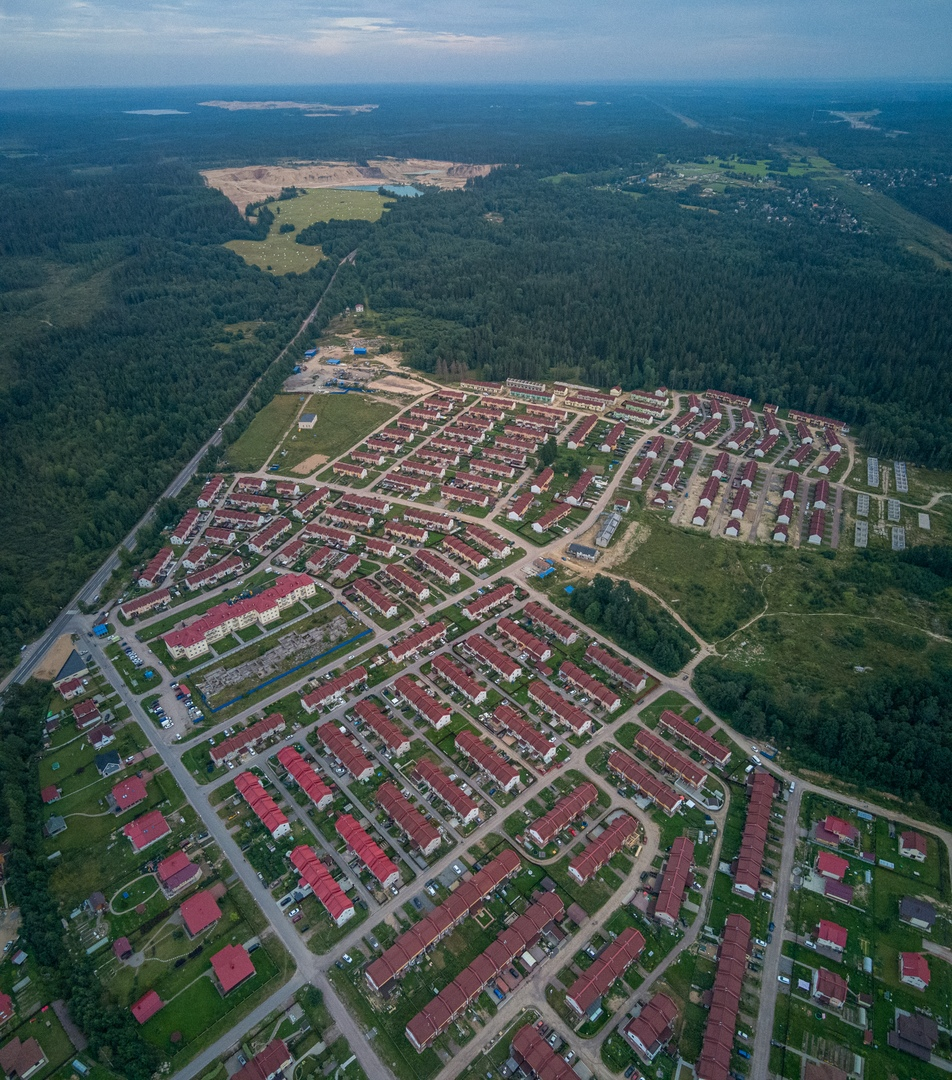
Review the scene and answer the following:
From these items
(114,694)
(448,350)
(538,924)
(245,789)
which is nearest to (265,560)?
(114,694)

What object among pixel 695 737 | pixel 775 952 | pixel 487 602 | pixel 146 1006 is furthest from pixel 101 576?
pixel 775 952

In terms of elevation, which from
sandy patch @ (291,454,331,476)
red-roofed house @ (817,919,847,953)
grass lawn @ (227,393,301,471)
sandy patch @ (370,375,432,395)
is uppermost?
sandy patch @ (370,375,432,395)

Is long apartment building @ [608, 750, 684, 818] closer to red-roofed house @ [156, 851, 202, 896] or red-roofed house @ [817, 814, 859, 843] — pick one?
red-roofed house @ [817, 814, 859, 843]

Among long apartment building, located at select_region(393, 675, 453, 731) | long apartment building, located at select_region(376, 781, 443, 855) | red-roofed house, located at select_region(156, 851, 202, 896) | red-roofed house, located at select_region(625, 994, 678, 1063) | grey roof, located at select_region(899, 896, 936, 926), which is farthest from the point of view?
long apartment building, located at select_region(393, 675, 453, 731)

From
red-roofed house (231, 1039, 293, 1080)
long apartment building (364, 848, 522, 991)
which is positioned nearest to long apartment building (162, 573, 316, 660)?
long apartment building (364, 848, 522, 991)

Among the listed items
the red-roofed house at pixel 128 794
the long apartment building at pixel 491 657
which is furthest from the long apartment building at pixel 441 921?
the red-roofed house at pixel 128 794

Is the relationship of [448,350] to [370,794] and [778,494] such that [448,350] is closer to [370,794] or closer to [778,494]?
[778,494]

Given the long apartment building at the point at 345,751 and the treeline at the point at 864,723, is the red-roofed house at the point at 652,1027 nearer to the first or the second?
the treeline at the point at 864,723
